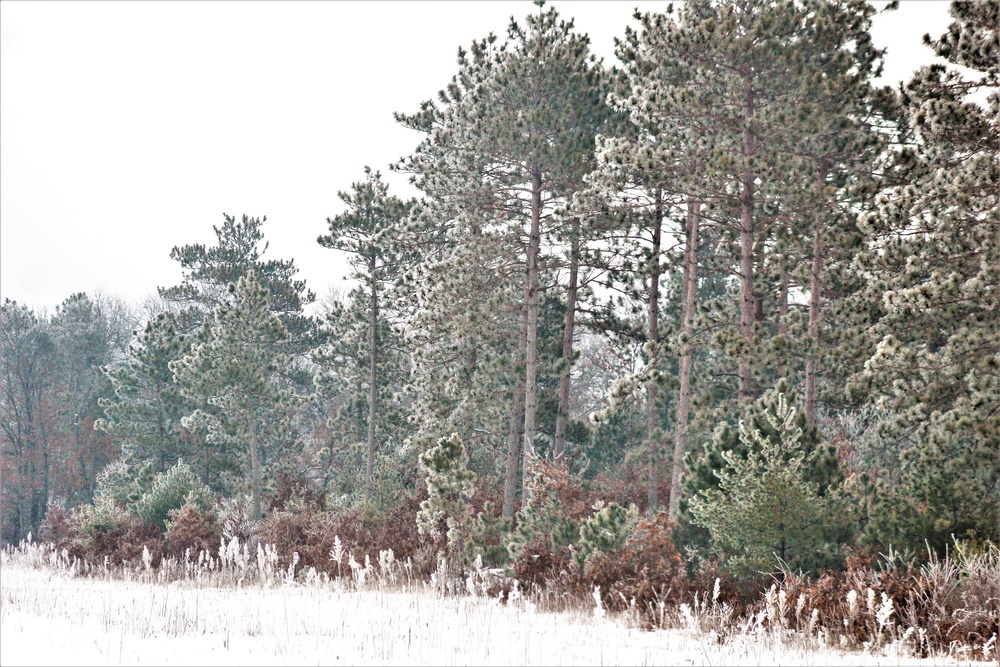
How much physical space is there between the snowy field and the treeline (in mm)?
2421

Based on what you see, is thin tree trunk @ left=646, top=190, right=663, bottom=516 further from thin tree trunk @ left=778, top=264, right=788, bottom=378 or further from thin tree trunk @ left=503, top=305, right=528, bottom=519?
thin tree trunk @ left=503, top=305, right=528, bottom=519

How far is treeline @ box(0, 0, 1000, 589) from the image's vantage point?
10.1 meters

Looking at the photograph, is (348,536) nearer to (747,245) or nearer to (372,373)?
(372,373)

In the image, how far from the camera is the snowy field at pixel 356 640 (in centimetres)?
585

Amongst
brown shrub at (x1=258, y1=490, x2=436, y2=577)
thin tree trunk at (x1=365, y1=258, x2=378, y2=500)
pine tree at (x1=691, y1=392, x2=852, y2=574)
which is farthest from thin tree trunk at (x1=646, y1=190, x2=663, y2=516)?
thin tree trunk at (x1=365, y1=258, x2=378, y2=500)

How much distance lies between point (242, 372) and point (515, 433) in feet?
32.3

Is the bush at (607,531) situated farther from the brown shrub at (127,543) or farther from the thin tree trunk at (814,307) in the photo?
the brown shrub at (127,543)

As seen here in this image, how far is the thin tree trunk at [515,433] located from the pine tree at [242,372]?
901 cm

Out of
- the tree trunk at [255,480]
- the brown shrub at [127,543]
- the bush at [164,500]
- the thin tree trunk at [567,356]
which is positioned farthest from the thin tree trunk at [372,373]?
the thin tree trunk at [567,356]

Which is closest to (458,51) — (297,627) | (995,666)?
(297,627)

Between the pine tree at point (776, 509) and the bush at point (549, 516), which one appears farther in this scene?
the bush at point (549, 516)

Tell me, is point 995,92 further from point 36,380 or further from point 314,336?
point 36,380

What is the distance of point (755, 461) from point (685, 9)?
9.32m

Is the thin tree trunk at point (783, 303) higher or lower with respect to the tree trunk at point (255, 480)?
higher
